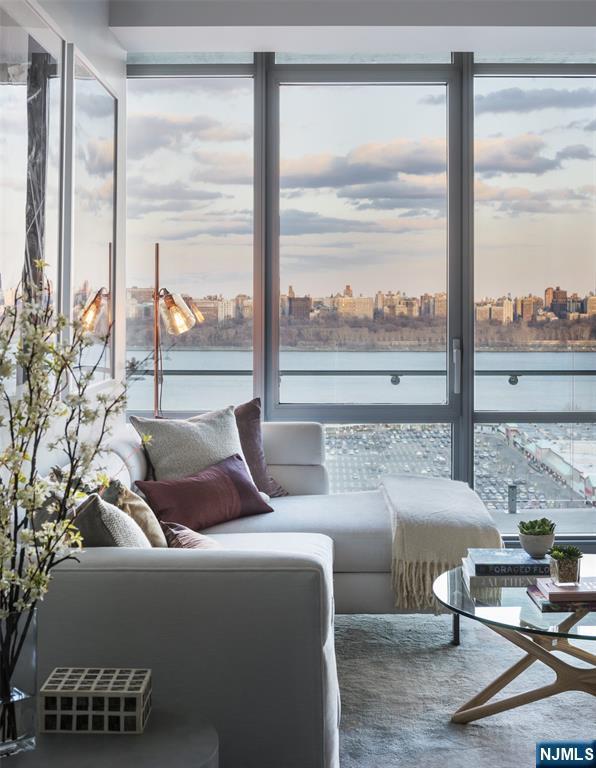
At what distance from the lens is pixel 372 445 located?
4.70m

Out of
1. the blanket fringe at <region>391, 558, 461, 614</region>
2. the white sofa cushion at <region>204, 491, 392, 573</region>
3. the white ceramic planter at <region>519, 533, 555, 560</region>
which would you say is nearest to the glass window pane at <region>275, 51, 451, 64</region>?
the white sofa cushion at <region>204, 491, 392, 573</region>

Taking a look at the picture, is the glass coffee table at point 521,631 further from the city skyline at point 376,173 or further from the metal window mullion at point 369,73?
the metal window mullion at point 369,73

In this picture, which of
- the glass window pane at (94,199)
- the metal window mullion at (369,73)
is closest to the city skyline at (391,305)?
the glass window pane at (94,199)

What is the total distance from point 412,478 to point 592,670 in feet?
5.45

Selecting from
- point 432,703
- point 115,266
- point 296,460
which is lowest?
point 432,703

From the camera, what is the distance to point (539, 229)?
4652 mm

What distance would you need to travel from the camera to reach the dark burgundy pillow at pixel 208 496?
3.31m

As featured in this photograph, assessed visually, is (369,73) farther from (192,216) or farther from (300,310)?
(300,310)

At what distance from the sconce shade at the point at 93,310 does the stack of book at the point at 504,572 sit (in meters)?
1.86

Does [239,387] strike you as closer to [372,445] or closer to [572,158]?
[372,445]

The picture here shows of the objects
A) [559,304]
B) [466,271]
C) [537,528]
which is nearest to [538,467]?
[559,304]

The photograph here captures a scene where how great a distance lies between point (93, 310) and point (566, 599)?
2289mm

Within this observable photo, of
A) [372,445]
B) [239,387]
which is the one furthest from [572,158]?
[239,387]

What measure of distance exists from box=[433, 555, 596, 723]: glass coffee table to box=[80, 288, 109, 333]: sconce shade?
1850mm
